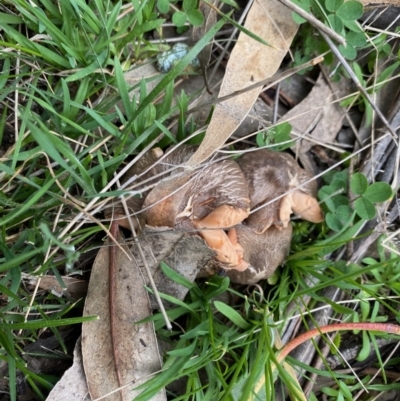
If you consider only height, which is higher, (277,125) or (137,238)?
(277,125)

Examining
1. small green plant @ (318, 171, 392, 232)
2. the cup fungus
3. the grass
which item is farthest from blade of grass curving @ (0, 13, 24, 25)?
small green plant @ (318, 171, 392, 232)

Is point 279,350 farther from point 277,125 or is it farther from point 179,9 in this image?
point 179,9

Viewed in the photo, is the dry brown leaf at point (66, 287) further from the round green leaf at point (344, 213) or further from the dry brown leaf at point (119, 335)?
the round green leaf at point (344, 213)

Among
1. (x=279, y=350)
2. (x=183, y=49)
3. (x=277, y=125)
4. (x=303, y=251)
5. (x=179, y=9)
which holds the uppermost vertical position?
(x=179, y=9)

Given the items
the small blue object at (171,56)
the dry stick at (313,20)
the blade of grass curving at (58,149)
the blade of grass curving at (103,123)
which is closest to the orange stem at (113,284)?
the blade of grass curving at (58,149)

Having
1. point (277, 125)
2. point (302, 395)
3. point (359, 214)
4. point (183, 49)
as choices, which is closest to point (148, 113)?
point (183, 49)

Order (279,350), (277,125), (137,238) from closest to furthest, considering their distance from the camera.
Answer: (137,238)
(279,350)
(277,125)

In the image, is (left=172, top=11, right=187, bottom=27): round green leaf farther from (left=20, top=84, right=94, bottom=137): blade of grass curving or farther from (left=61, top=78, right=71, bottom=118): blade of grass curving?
(left=61, top=78, right=71, bottom=118): blade of grass curving
